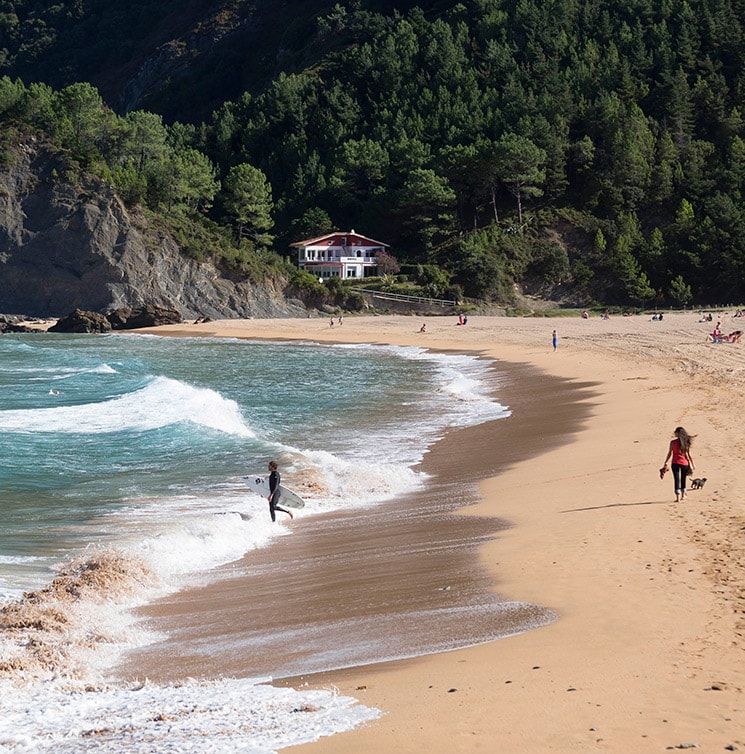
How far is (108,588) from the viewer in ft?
38.0

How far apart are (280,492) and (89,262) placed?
230 feet

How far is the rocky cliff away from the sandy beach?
63.2 m

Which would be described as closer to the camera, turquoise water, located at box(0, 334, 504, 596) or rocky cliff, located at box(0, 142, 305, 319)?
turquoise water, located at box(0, 334, 504, 596)

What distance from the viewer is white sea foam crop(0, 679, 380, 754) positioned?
271 inches

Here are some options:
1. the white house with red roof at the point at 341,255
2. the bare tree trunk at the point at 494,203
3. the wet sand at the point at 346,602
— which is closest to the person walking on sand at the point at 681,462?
the wet sand at the point at 346,602

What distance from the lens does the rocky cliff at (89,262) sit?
8119cm

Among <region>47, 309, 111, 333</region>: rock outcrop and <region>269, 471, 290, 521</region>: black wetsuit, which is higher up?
<region>47, 309, 111, 333</region>: rock outcrop

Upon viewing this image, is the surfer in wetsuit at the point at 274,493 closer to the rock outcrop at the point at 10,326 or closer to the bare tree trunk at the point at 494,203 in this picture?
the rock outcrop at the point at 10,326

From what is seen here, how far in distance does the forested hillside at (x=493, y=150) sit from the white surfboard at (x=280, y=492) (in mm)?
65848

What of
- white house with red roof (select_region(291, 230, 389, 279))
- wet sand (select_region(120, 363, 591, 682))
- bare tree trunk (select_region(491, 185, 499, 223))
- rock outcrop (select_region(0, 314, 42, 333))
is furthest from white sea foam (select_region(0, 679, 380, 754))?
bare tree trunk (select_region(491, 185, 499, 223))

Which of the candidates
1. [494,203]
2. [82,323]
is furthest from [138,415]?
[494,203]

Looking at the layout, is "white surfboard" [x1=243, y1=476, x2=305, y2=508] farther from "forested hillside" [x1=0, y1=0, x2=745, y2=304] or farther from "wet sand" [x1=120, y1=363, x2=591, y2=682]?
"forested hillside" [x1=0, y1=0, x2=745, y2=304]

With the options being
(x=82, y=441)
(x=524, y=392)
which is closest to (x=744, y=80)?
(x=524, y=392)

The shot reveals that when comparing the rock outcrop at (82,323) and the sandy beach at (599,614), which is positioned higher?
the rock outcrop at (82,323)
